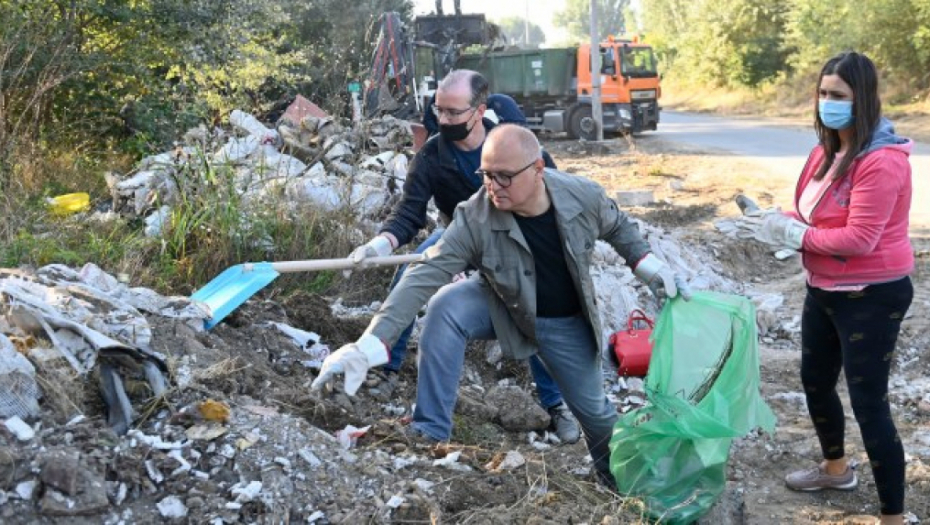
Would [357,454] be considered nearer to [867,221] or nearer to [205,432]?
[205,432]

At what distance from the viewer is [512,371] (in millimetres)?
5367

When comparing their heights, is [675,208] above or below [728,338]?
below

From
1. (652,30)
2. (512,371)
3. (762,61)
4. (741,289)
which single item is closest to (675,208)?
(741,289)

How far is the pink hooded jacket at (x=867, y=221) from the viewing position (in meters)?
3.25

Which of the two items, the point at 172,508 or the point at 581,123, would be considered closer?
the point at 172,508

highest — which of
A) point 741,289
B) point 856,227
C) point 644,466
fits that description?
point 856,227

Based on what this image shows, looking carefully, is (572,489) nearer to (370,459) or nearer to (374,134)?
(370,459)

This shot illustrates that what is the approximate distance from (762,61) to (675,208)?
27.5 meters

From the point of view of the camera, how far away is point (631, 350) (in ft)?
17.7

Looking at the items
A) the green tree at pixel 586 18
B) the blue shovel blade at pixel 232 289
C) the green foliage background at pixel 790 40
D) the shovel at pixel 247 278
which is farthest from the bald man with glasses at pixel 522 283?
the green tree at pixel 586 18

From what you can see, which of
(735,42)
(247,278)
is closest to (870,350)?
(247,278)

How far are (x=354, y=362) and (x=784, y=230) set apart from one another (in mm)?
1543

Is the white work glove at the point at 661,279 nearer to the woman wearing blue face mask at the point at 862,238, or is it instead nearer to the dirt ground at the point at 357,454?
the woman wearing blue face mask at the point at 862,238

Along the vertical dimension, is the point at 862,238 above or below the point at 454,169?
below
